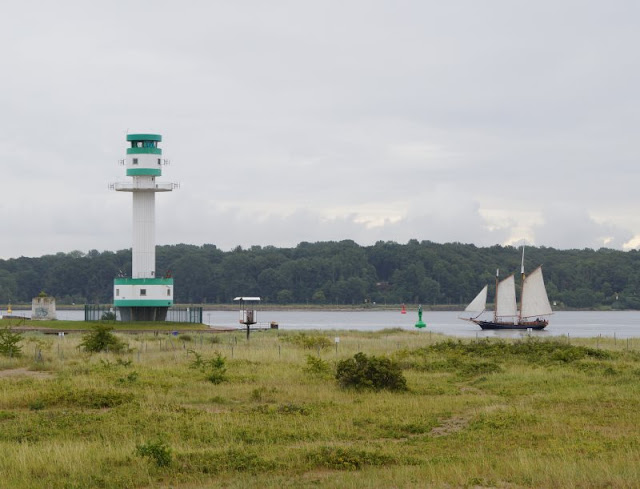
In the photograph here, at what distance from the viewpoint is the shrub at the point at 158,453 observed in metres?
19.3

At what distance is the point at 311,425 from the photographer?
24.0 metres

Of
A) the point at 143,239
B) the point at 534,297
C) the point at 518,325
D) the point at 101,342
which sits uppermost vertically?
the point at 143,239

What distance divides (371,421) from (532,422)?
13.4ft

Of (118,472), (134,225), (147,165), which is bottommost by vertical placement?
(118,472)

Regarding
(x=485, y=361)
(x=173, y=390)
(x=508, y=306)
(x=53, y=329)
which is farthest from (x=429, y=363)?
(x=508, y=306)

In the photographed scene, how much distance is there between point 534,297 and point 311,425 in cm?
8787

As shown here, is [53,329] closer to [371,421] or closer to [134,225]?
[134,225]

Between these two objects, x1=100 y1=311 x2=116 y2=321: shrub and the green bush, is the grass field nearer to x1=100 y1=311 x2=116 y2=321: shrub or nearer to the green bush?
the green bush

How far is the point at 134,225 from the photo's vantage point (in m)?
75.5

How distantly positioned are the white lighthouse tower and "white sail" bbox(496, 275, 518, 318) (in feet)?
167

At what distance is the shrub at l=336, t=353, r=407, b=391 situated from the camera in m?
31.4

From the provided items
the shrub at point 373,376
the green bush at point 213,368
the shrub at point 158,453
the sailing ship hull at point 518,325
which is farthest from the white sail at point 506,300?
the shrub at point 158,453

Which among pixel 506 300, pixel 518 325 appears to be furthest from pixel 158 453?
pixel 518 325

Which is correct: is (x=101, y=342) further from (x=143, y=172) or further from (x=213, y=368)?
(x=143, y=172)
